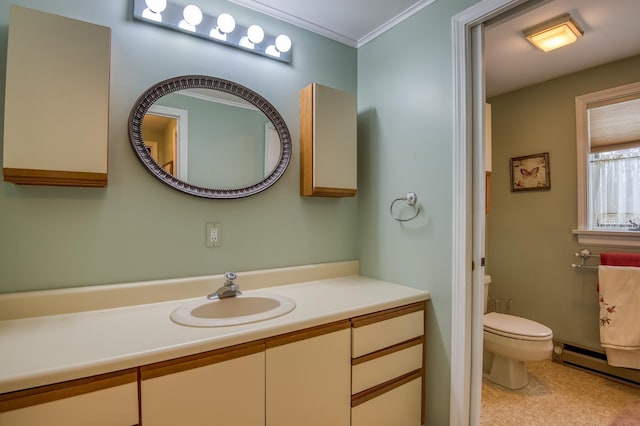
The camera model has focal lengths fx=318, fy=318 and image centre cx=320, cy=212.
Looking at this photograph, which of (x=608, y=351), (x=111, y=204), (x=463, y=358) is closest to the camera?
(x=111, y=204)

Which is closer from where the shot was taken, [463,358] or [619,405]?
[463,358]

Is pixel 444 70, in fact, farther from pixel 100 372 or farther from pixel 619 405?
pixel 619 405

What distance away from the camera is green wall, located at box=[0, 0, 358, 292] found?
1.26 metres

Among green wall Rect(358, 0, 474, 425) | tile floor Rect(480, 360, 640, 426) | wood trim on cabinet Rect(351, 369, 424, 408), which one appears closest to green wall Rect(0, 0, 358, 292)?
green wall Rect(358, 0, 474, 425)

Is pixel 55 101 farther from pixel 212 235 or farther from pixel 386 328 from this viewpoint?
pixel 386 328

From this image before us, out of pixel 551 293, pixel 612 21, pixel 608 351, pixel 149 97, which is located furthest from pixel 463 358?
pixel 612 21

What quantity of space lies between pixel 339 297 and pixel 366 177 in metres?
0.85

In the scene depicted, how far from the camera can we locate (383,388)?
59.6 inches

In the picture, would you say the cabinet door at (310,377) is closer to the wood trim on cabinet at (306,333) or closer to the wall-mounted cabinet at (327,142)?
the wood trim on cabinet at (306,333)

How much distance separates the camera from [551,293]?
2.68 m

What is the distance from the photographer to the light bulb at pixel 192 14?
1.50 m

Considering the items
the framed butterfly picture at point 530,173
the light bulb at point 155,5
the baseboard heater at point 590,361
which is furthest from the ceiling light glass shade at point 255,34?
the baseboard heater at point 590,361

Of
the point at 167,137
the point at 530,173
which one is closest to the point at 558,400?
the point at 530,173

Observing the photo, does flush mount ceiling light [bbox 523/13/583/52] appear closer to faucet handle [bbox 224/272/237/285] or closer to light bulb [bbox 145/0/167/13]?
light bulb [bbox 145/0/167/13]
